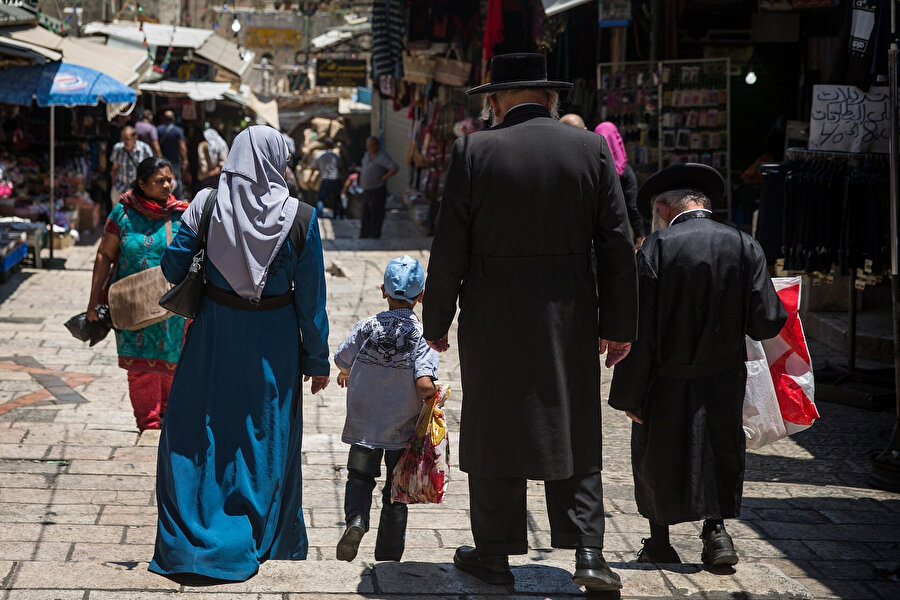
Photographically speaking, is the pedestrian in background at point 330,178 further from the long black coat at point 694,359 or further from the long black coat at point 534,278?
the long black coat at point 534,278

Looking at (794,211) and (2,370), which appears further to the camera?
(2,370)

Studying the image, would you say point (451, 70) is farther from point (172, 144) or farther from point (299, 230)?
point (299, 230)

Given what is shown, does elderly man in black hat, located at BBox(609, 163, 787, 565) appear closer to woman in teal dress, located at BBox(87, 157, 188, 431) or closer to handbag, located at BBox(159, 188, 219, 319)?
handbag, located at BBox(159, 188, 219, 319)

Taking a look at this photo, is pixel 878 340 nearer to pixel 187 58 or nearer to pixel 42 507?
pixel 42 507

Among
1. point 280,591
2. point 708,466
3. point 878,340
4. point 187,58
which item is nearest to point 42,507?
point 280,591

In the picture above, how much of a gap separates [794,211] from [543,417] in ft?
13.1

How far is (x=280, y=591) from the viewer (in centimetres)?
359

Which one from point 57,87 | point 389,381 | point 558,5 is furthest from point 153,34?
point 389,381

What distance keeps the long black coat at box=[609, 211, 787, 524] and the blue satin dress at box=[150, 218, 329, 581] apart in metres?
1.24

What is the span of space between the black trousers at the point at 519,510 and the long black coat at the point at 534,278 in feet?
0.22

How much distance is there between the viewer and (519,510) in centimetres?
374

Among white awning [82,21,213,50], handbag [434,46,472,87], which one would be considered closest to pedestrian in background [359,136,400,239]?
handbag [434,46,472,87]

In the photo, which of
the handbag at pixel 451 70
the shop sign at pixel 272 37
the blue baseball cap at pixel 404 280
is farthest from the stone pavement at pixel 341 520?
the shop sign at pixel 272 37

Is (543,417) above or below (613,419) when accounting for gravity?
above
